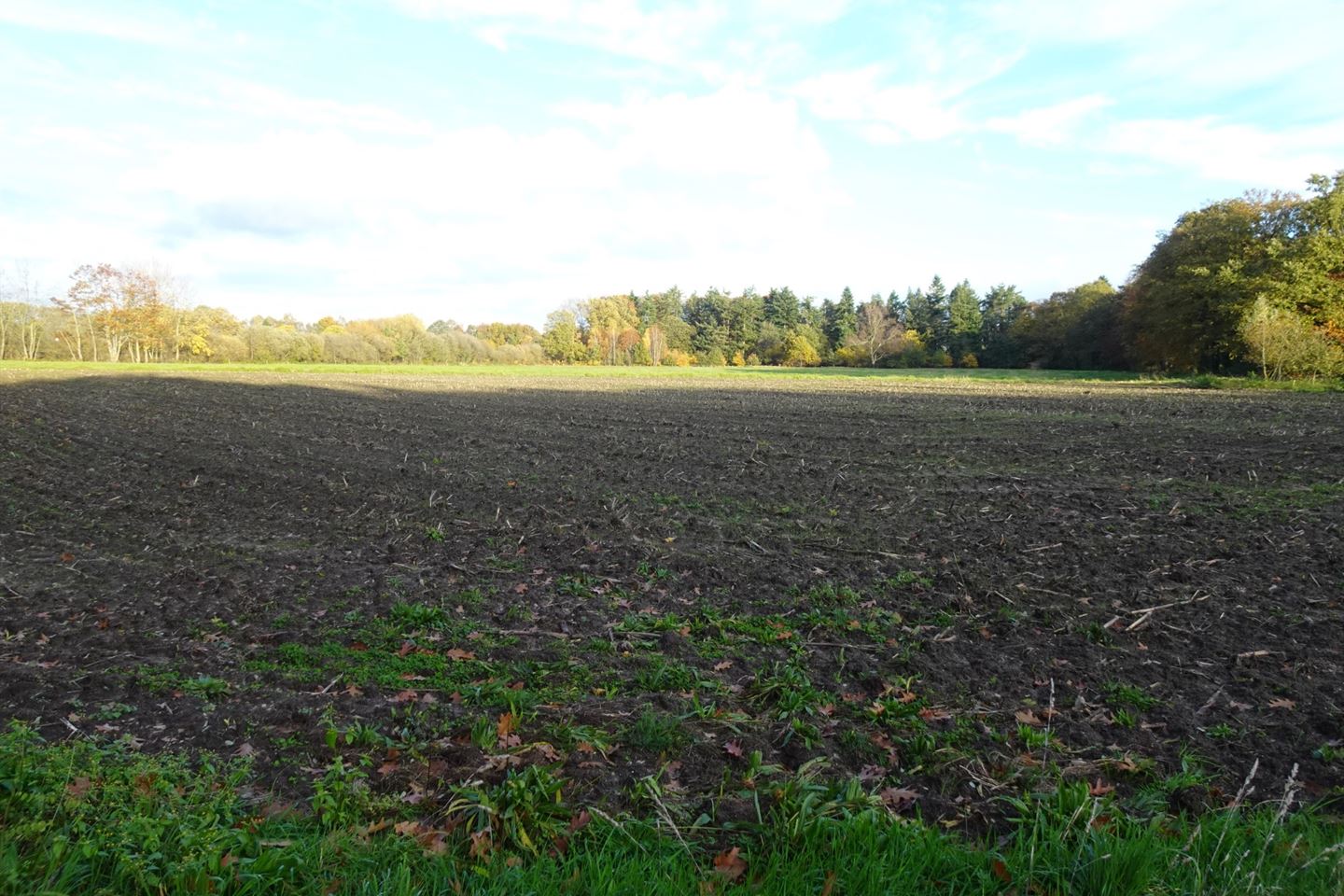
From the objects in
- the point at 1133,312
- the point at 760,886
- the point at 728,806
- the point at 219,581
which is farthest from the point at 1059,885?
the point at 1133,312

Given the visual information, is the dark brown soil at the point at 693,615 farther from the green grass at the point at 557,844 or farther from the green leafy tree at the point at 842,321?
the green leafy tree at the point at 842,321

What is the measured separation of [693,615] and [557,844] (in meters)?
3.16

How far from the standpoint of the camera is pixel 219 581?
23.3 ft

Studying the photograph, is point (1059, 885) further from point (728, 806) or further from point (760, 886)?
point (728, 806)

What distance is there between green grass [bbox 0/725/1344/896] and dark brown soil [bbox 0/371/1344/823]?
0.89ft

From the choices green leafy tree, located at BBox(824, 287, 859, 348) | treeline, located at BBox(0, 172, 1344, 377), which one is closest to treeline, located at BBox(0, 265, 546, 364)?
treeline, located at BBox(0, 172, 1344, 377)

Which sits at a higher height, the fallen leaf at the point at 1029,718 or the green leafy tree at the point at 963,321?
the green leafy tree at the point at 963,321

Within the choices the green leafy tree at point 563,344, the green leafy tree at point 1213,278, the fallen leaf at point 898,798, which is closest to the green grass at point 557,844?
the fallen leaf at point 898,798

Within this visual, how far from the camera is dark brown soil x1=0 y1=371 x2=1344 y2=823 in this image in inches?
167

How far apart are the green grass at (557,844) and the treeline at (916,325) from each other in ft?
141

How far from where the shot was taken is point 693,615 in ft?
21.2

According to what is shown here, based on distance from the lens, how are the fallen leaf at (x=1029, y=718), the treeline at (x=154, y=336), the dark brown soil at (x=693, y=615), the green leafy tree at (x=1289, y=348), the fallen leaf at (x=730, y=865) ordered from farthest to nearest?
the treeline at (x=154, y=336), the green leafy tree at (x=1289, y=348), the fallen leaf at (x=1029, y=718), the dark brown soil at (x=693, y=615), the fallen leaf at (x=730, y=865)

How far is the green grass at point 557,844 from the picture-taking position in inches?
117

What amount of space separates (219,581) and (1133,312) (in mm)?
69692
